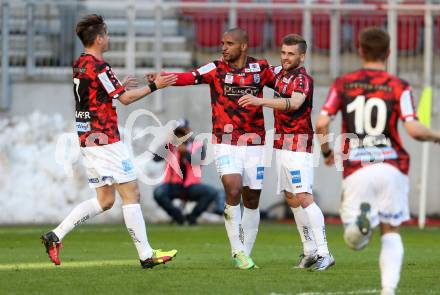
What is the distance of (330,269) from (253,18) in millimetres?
11597

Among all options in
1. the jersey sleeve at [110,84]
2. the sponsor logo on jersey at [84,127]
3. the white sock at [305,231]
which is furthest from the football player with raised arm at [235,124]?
the sponsor logo on jersey at [84,127]

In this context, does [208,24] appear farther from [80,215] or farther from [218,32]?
[80,215]

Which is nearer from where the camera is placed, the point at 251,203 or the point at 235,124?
the point at 235,124

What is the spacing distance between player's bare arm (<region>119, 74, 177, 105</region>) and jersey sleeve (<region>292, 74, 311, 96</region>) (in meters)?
1.16

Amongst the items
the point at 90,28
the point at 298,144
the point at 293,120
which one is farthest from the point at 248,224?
the point at 90,28

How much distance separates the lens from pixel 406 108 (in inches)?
334

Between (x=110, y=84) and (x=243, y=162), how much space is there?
1.56 meters

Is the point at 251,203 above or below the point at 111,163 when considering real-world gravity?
below

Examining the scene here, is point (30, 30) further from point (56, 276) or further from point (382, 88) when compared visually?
Result: point (382, 88)

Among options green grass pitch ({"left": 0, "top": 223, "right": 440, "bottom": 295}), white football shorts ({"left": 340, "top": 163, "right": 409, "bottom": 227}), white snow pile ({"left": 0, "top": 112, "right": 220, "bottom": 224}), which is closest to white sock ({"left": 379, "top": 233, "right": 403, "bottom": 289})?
white football shorts ({"left": 340, "top": 163, "right": 409, "bottom": 227})

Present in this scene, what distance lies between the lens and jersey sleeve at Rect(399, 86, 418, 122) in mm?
8469

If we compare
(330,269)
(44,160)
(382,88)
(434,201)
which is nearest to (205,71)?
(330,269)

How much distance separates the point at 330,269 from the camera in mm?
11430

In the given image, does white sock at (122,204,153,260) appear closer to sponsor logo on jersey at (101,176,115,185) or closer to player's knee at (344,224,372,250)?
sponsor logo on jersey at (101,176,115,185)
